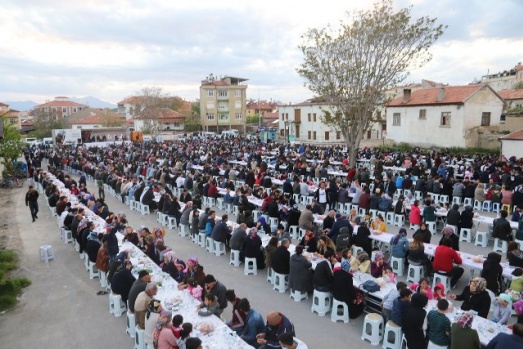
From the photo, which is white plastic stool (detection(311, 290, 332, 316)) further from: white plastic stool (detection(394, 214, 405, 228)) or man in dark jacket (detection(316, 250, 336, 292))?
white plastic stool (detection(394, 214, 405, 228))

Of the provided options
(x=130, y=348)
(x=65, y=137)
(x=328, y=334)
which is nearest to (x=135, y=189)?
(x=130, y=348)

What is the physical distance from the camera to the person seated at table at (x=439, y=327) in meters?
5.52

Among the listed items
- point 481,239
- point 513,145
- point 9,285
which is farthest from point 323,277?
point 513,145

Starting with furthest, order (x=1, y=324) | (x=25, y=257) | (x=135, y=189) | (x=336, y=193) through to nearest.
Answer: (x=135, y=189) < (x=336, y=193) < (x=25, y=257) < (x=1, y=324)

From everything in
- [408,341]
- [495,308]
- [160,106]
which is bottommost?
[408,341]

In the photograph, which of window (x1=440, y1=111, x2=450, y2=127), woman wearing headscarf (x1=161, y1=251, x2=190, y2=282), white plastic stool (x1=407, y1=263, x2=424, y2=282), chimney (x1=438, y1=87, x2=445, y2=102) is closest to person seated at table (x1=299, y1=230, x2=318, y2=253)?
white plastic stool (x1=407, y1=263, x2=424, y2=282)

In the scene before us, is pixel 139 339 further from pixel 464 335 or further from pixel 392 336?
pixel 464 335

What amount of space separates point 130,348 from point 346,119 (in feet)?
A: 63.6

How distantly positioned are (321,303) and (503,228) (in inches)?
234

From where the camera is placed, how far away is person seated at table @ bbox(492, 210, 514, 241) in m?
9.99

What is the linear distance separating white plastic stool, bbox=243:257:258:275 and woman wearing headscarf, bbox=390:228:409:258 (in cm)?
345

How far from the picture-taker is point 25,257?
1158cm

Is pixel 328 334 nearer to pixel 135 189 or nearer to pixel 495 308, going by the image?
pixel 495 308

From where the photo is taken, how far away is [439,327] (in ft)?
18.2
